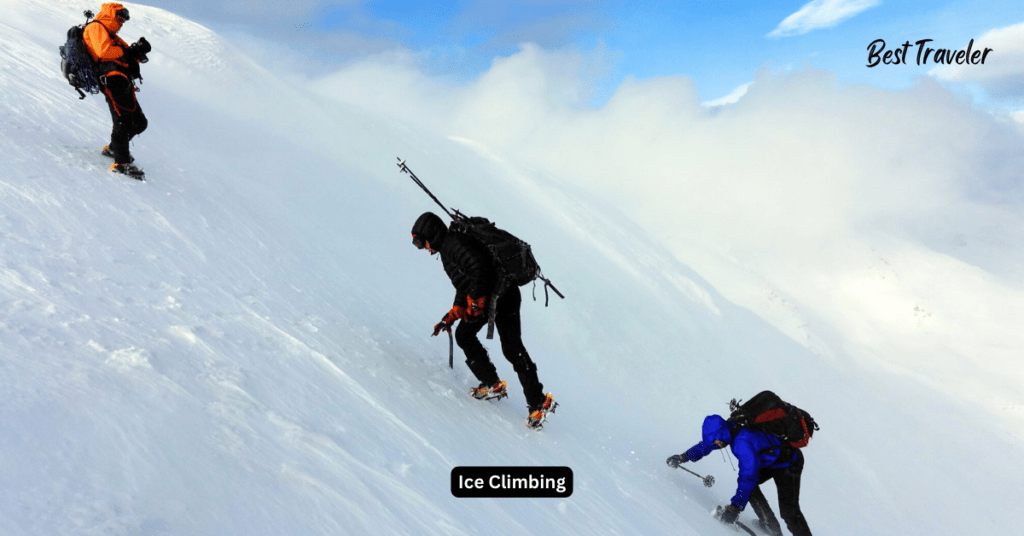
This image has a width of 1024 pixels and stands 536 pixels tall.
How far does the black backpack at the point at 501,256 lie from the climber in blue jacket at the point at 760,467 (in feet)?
9.60

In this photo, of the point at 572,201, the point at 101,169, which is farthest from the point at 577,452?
the point at 572,201

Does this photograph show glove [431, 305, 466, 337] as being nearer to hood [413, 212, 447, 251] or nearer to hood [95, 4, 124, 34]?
hood [413, 212, 447, 251]

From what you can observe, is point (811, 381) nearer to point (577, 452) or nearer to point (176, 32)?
point (577, 452)

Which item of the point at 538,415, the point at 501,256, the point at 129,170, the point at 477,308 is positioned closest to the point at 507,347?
the point at 477,308

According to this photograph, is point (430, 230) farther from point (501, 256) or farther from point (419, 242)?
point (501, 256)

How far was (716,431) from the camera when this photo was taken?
6301 mm

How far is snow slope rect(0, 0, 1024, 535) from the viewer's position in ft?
8.25

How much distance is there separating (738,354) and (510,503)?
45.0 ft

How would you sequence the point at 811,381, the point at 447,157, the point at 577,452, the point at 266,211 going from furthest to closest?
the point at 447,157 → the point at 811,381 → the point at 266,211 → the point at 577,452

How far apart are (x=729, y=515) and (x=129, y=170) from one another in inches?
335

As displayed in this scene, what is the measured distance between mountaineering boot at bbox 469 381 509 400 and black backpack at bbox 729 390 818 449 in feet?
9.47

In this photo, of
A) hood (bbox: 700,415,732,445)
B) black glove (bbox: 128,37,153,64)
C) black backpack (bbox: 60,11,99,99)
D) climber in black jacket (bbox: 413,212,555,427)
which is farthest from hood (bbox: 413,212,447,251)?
black backpack (bbox: 60,11,99,99)

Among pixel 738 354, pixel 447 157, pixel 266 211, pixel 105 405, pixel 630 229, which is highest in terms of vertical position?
Result: pixel 630 229

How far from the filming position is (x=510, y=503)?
3750mm
